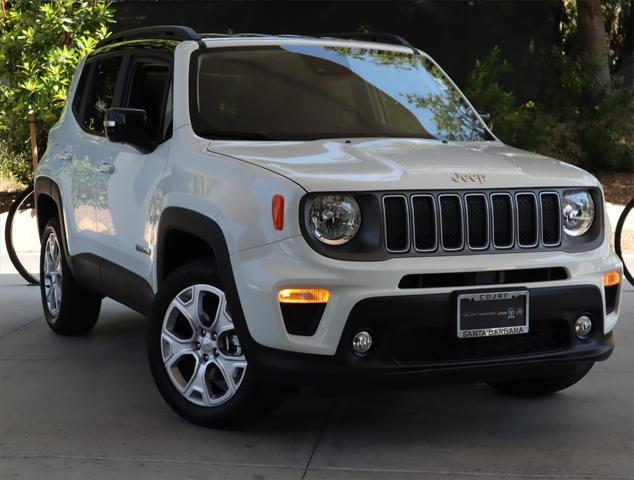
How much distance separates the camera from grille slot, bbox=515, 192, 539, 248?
16.8ft

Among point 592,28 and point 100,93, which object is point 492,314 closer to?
point 100,93

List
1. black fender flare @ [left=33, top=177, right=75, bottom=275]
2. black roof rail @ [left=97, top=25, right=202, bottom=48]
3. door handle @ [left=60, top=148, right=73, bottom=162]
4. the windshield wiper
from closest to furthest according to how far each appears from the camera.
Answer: the windshield wiper
black roof rail @ [left=97, top=25, right=202, bottom=48]
door handle @ [left=60, top=148, right=73, bottom=162]
black fender flare @ [left=33, top=177, right=75, bottom=275]

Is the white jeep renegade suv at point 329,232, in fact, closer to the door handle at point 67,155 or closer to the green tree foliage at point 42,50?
the door handle at point 67,155

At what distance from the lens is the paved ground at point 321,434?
4.92 meters

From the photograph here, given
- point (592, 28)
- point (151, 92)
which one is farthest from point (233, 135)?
point (592, 28)

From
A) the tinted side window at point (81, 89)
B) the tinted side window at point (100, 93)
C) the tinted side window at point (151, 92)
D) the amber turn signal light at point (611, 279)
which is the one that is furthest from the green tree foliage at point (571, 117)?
the amber turn signal light at point (611, 279)

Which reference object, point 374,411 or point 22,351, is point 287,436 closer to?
point 374,411

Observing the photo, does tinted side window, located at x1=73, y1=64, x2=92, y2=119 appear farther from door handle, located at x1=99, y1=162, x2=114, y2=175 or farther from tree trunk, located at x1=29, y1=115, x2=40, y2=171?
tree trunk, located at x1=29, y1=115, x2=40, y2=171

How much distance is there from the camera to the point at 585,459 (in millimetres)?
5074

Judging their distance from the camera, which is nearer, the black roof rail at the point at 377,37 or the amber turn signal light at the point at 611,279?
the amber turn signal light at the point at 611,279

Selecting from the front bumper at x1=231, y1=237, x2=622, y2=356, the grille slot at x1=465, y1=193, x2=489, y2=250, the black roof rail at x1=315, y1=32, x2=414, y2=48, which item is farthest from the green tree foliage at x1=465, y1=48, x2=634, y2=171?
the front bumper at x1=231, y1=237, x2=622, y2=356

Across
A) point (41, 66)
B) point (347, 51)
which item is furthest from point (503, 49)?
point (347, 51)

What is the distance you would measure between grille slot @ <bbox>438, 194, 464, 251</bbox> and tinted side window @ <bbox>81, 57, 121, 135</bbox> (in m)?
2.66

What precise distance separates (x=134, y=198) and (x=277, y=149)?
3.53ft
